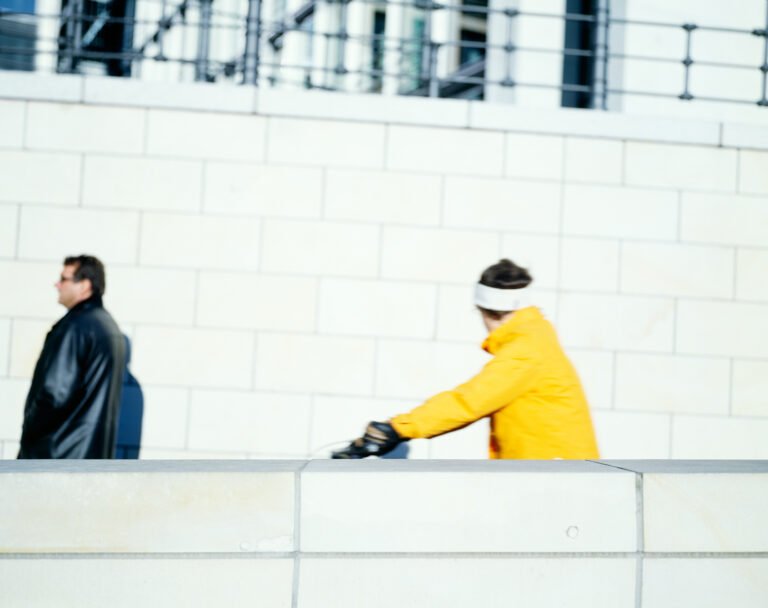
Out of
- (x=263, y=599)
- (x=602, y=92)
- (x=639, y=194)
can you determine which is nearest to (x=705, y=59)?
(x=602, y=92)

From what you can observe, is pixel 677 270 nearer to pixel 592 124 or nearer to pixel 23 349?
pixel 592 124

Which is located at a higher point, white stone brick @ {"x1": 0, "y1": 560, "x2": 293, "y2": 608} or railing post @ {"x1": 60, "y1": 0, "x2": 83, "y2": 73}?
railing post @ {"x1": 60, "y1": 0, "x2": 83, "y2": 73}

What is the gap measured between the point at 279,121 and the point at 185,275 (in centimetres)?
121

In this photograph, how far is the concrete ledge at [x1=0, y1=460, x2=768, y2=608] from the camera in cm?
266

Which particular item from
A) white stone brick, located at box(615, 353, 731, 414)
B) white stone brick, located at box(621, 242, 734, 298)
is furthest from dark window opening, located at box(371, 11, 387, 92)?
white stone brick, located at box(615, 353, 731, 414)

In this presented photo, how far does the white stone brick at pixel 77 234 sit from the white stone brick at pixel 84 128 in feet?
1.43

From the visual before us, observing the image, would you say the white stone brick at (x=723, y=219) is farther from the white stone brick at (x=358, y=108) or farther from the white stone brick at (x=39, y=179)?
the white stone brick at (x=39, y=179)

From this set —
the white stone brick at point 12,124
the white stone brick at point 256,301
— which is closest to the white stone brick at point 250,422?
the white stone brick at point 256,301

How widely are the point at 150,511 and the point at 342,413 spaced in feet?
9.91

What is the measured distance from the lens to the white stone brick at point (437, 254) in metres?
5.73

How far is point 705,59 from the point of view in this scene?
23.7 feet

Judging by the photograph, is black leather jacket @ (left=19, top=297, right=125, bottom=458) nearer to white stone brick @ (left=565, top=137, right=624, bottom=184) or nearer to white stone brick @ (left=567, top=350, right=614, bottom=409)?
white stone brick @ (left=567, top=350, right=614, bottom=409)

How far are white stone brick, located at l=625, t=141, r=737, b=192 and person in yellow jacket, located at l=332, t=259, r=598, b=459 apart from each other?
2.67m

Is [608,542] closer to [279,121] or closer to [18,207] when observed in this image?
[279,121]
